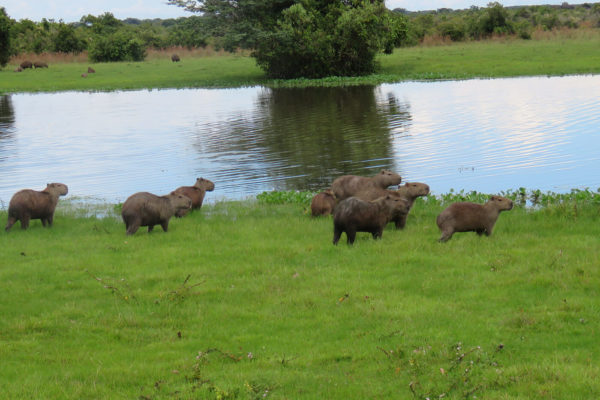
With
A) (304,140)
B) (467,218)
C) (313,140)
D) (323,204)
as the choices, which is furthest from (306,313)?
(304,140)

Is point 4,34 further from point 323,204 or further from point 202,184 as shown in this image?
point 323,204

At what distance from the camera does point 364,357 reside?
7.26 meters

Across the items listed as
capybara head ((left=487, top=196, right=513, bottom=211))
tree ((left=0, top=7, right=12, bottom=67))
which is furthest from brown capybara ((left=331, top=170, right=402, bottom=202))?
tree ((left=0, top=7, right=12, bottom=67))

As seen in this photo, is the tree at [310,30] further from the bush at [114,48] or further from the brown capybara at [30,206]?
the brown capybara at [30,206]

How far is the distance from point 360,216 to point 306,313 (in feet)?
11.3

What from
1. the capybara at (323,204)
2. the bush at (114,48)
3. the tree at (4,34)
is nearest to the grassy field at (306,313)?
the capybara at (323,204)

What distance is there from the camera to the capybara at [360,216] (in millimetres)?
11727

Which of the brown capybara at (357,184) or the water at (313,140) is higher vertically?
the brown capybara at (357,184)

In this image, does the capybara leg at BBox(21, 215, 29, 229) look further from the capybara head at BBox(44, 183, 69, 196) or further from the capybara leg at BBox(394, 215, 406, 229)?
the capybara leg at BBox(394, 215, 406, 229)

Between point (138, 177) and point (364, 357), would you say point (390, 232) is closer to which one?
point (364, 357)

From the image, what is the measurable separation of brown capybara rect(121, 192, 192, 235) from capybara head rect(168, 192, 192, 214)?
0.44 meters

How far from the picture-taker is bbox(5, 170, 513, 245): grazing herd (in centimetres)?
1177

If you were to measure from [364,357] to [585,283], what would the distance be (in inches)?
137

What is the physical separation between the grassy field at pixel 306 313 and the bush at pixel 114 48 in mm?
71105
